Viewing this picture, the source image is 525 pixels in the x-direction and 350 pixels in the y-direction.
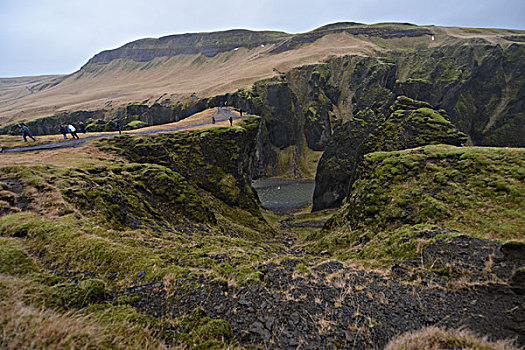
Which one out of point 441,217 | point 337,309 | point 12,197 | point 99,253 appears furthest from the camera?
point 441,217

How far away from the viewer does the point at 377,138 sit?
41.2 meters

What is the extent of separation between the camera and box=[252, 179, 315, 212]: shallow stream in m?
76.6

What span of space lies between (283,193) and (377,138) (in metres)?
54.9

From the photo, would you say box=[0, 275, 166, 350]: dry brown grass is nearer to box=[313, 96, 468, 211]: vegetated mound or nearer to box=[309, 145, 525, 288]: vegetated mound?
box=[309, 145, 525, 288]: vegetated mound

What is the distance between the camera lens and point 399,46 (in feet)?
611

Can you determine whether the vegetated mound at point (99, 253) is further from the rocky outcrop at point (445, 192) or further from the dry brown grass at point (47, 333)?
the rocky outcrop at point (445, 192)

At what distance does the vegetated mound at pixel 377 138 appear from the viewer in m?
35.0

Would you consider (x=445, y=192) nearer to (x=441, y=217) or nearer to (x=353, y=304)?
(x=441, y=217)

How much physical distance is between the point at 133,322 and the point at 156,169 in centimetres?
2045

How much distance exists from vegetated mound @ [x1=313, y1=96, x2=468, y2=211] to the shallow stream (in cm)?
1618

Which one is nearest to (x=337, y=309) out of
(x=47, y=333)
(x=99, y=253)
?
(x=47, y=333)

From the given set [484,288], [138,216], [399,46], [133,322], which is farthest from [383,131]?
[399,46]

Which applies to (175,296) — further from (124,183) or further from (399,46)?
(399,46)

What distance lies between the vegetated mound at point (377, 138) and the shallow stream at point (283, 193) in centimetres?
1618
